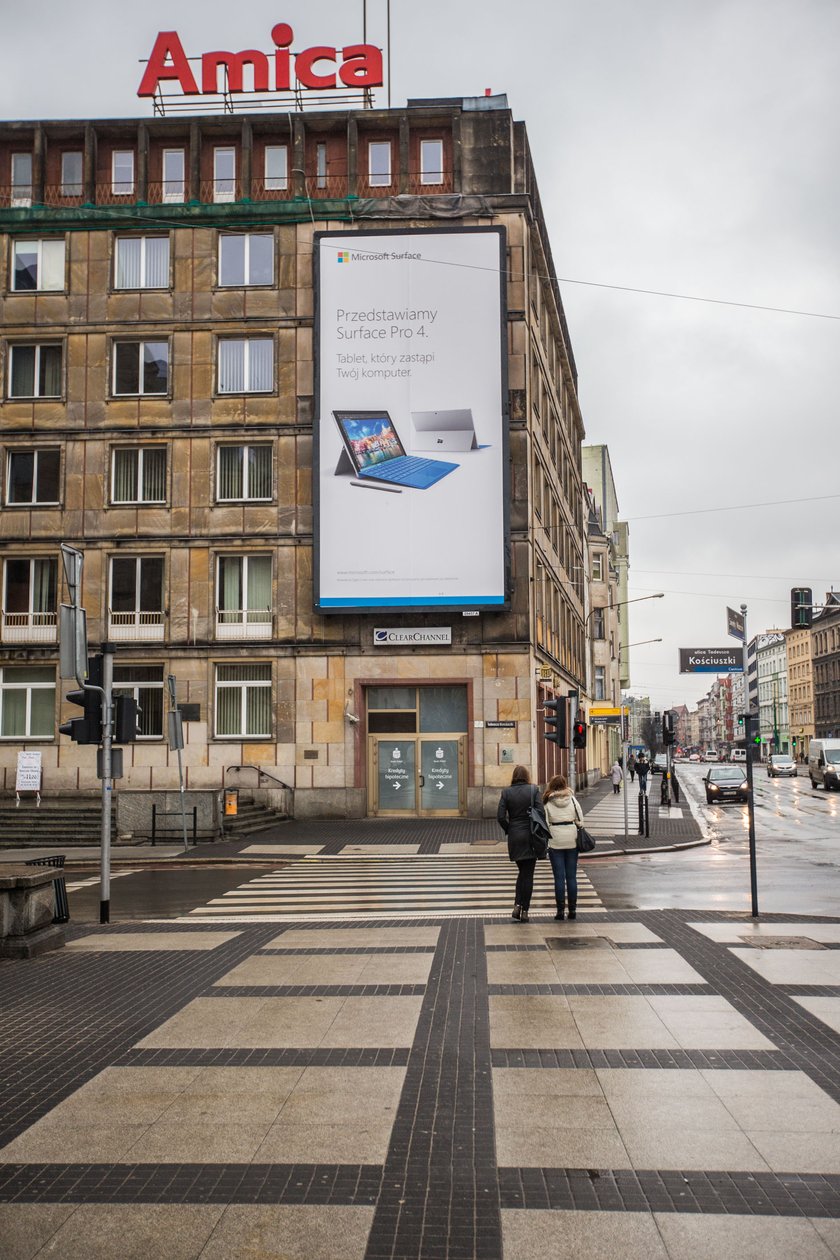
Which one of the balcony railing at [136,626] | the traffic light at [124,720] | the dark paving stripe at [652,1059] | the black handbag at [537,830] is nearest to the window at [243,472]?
the balcony railing at [136,626]

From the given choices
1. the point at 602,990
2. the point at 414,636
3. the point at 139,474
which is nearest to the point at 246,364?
the point at 139,474

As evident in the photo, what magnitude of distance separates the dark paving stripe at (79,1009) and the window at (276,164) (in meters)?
28.8

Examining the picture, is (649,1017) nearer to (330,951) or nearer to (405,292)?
(330,951)

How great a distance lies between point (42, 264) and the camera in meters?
35.1

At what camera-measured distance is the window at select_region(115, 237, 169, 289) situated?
115ft

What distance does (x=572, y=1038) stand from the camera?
25.7 ft

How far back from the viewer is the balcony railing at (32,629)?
34188mm

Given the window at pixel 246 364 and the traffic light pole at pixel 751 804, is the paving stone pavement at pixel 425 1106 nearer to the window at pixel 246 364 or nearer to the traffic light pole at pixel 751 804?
the traffic light pole at pixel 751 804

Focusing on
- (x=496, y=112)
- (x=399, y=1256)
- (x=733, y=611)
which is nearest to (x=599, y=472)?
(x=496, y=112)

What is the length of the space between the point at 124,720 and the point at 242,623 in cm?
1919

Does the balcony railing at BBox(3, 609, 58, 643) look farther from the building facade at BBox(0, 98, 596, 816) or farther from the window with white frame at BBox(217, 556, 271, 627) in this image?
the window with white frame at BBox(217, 556, 271, 627)

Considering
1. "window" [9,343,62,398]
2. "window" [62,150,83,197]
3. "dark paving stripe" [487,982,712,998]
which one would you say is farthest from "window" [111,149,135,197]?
"dark paving stripe" [487,982,712,998]

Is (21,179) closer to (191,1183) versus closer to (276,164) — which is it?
(276,164)

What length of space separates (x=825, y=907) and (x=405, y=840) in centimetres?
1353
